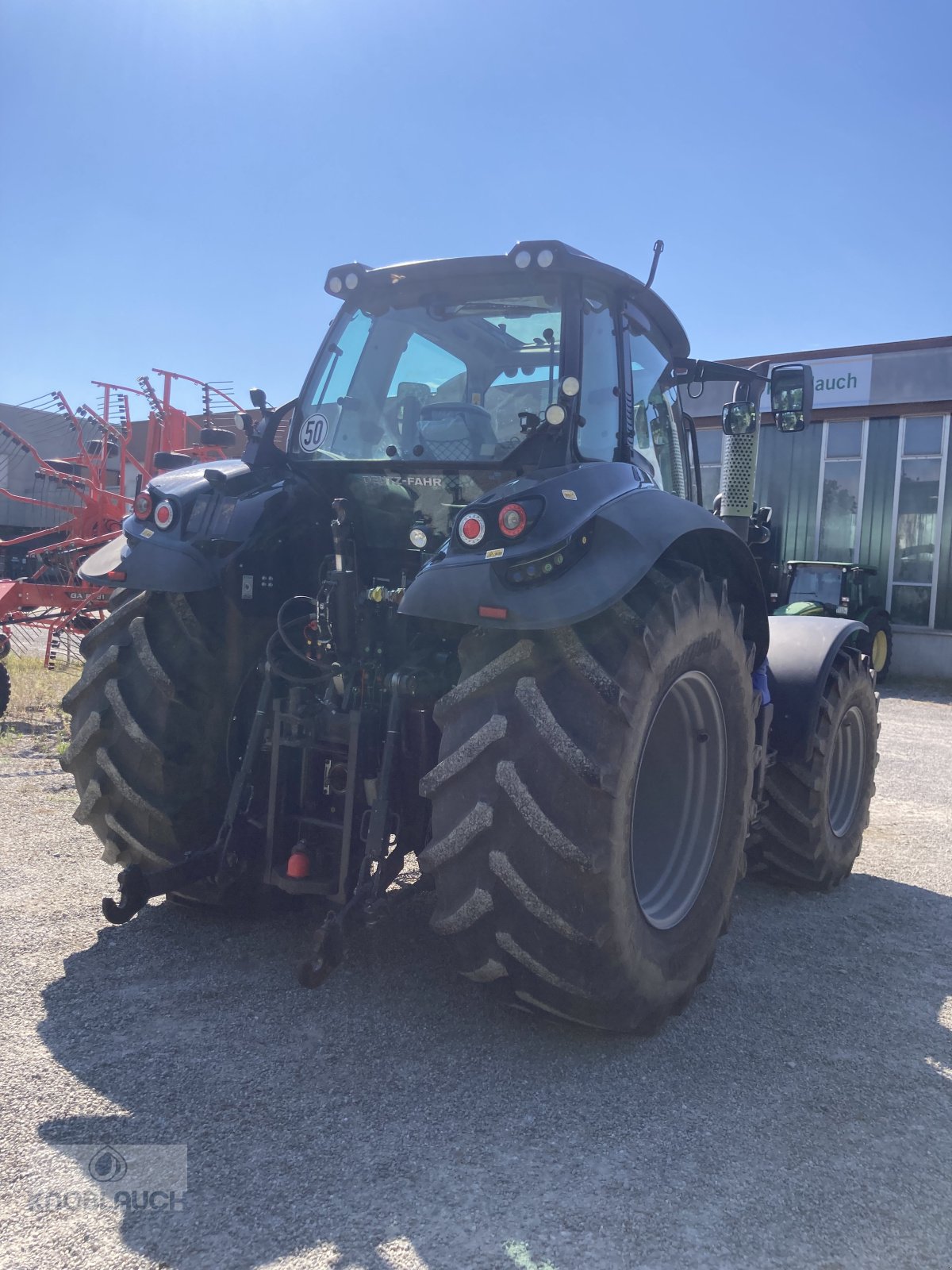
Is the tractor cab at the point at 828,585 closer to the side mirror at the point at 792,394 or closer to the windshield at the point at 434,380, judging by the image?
the side mirror at the point at 792,394

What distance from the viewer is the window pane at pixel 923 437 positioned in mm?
18094

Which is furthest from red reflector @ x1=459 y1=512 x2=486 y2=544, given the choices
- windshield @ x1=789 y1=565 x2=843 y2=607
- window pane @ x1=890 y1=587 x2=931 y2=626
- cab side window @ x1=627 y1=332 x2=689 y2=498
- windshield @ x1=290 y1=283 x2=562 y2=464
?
window pane @ x1=890 y1=587 x2=931 y2=626

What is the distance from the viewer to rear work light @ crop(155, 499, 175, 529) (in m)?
3.46

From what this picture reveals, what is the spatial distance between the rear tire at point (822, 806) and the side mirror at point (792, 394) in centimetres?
124

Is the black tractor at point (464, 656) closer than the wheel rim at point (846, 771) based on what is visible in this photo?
Yes

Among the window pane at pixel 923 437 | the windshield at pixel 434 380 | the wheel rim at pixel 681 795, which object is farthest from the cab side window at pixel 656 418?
the window pane at pixel 923 437

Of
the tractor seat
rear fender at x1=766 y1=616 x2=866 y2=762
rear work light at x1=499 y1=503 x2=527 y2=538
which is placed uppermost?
the tractor seat

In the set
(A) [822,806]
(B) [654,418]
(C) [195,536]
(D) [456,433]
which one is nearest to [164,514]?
(C) [195,536]

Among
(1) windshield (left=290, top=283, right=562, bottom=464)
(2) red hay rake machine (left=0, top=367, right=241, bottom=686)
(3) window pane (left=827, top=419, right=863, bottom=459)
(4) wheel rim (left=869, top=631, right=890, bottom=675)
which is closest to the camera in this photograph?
(1) windshield (left=290, top=283, right=562, bottom=464)

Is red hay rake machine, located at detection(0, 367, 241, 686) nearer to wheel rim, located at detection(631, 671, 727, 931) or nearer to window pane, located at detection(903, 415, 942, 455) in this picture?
wheel rim, located at detection(631, 671, 727, 931)

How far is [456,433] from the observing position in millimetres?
3416

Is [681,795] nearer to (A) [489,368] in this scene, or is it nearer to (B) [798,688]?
(B) [798,688]

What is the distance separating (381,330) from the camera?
12.6ft

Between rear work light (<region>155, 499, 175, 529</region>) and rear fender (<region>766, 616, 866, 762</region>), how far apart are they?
2.65 m
